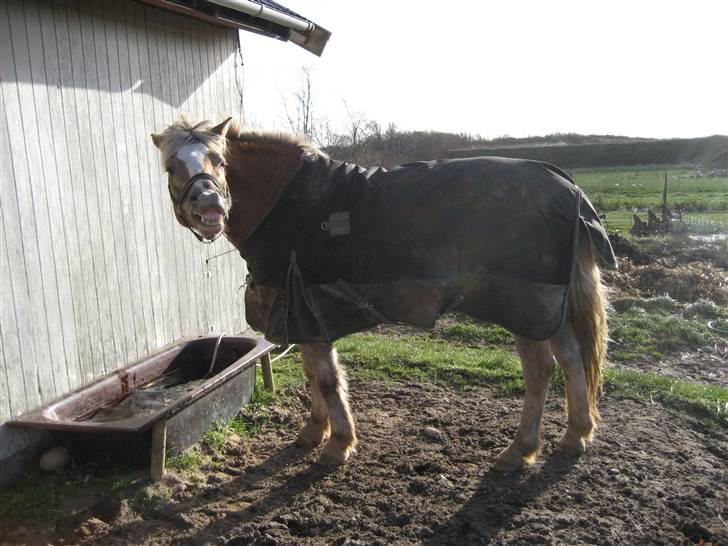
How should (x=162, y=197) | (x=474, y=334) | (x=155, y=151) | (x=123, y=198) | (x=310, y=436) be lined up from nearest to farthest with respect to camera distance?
(x=310, y=436)
(x=123, y=198)
(x=155, y=151)
(x=162, y=197)
(x=474, y=334)

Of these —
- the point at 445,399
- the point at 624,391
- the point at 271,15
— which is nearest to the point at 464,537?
the point at 445,399

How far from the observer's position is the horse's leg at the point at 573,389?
3639 millimetres

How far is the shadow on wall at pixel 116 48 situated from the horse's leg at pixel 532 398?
3.46 metres

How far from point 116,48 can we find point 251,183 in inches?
73.7

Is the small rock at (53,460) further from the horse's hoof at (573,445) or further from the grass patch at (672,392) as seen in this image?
the grass patch at (672,392)

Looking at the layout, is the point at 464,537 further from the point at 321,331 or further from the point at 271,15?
the point at 271,15

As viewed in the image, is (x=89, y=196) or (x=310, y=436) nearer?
(x=310, y=436)

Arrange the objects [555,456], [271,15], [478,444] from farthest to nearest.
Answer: [271,15], [478,444], [555,456]

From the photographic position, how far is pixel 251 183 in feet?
11.8

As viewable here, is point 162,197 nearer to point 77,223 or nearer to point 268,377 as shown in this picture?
point 77,223

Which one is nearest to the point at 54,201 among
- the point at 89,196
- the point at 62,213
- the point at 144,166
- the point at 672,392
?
the point at 62,213

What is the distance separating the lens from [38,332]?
3.78 meters

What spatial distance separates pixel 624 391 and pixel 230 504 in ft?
10.4

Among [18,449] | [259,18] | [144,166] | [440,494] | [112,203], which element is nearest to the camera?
[440,494]
